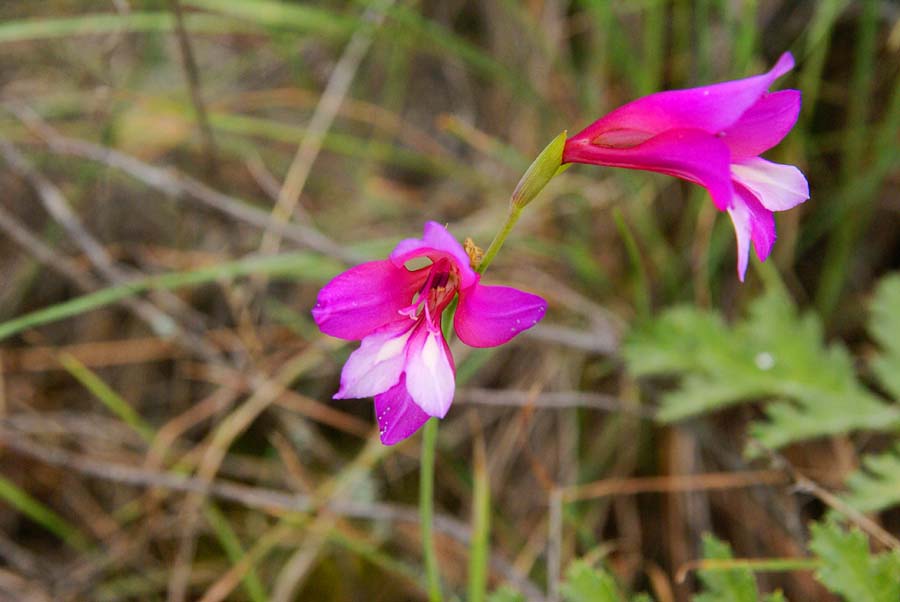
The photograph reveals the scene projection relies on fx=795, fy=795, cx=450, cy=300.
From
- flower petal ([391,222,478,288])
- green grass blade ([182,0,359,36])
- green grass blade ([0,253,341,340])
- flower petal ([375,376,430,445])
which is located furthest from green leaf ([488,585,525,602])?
green grass blade ([182,0,359,36])

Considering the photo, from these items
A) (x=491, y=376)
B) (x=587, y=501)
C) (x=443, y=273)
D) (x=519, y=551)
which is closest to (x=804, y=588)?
(x=587, y=501)

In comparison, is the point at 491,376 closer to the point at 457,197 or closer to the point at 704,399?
the point at 457,197

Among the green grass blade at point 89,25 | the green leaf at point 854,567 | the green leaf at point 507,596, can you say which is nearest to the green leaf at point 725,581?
the green leaf at point 854,567

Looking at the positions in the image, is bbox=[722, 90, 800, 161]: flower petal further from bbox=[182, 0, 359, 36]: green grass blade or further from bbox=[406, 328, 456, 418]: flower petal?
bbox=[182, 0, 359, 36]: green grass blade

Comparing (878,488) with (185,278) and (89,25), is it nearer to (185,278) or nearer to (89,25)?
(185,278)

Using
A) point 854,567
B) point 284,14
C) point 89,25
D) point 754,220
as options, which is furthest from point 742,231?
point 89,25

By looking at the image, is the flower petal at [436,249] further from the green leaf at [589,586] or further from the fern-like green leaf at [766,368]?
the fern-like green leaf at [766,368]
